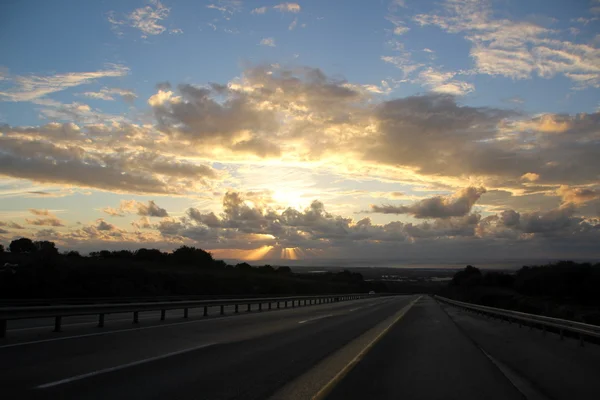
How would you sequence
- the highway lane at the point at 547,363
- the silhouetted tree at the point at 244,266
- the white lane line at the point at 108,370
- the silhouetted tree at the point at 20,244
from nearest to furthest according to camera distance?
the white lane line at the point at 108,370, the highway lane at the point at 547,363, the silhouetted tree at the point at 20,244, the silhouetted tree at the point at 244,266

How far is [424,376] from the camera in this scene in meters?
9.95

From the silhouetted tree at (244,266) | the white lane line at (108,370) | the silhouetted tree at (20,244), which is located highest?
the silhouetted tree at (20,244)

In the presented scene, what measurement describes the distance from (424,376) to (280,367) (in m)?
2.98

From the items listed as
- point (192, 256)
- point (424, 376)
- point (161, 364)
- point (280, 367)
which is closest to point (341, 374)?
point (280, 367)

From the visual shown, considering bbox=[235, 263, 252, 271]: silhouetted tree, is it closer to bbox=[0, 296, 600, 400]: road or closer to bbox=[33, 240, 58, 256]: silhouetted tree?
bbox=[33, 240, 58, 256]: silhouetted tree

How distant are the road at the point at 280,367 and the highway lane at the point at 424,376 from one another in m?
0.02

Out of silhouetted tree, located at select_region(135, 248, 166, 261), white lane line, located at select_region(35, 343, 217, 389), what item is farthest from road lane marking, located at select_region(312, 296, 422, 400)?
silhouetted tree, located at select_region(135, 248, 166, 261)

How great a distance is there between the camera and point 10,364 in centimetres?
979

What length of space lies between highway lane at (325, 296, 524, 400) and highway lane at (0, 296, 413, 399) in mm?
1280

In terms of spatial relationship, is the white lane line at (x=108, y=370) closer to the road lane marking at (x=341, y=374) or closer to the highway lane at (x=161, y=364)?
the highway lane at (x=161, y=364)

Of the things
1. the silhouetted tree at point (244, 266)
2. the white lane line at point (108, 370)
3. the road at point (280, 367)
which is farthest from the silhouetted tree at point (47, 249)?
the silhouetted tree at point (244, 266)

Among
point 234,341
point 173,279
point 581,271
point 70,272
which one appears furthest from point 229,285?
point 234,341

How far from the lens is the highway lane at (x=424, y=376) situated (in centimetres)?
819

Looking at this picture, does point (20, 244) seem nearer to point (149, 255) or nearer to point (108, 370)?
point (149, 255)
